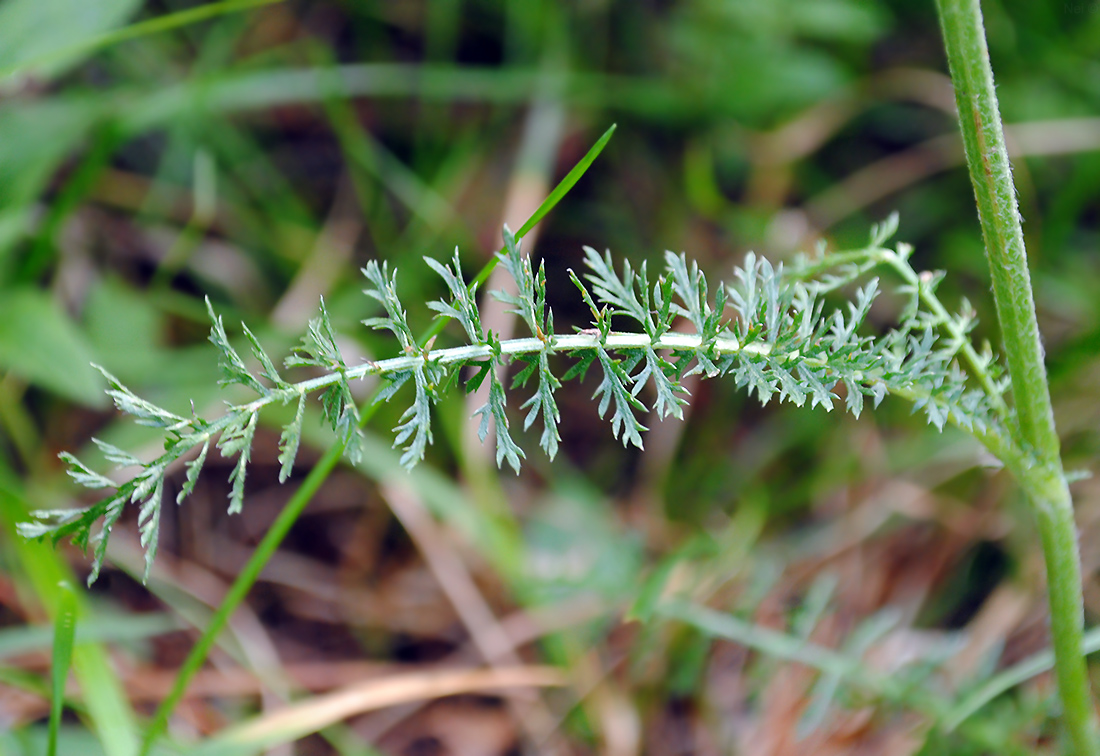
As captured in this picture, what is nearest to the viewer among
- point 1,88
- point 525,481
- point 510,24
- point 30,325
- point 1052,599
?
point 1052,599

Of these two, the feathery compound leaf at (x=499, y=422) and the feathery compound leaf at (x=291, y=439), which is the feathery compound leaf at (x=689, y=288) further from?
the feathery compound leaf at (x=291, y=439)

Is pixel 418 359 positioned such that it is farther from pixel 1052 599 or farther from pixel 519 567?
pixel 519 567

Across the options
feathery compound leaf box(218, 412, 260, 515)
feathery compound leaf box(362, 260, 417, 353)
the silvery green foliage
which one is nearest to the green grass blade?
the silvery green foliage

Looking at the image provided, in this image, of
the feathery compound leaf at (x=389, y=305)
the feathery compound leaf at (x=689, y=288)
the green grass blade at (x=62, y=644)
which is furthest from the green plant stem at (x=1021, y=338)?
the green grass blade at (x=62, y=644)

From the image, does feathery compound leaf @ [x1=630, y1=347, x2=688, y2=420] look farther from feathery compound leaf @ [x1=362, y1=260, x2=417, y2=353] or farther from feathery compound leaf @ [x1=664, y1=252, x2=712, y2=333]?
feathery compound leaf @ [x1=362, y1=260, x2=417, y2=353]

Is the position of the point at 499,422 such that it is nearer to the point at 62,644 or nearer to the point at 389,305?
the point at 389,305

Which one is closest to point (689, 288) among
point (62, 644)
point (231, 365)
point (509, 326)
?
point (231, 365)

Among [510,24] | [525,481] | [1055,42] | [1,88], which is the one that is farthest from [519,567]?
[1055,42]
